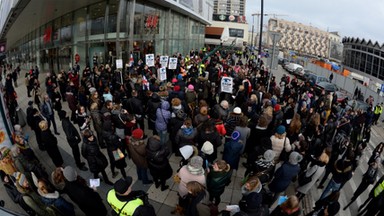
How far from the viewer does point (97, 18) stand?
17219 mm

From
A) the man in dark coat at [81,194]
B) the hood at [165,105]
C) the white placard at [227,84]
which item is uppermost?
the white placard at [227,84]

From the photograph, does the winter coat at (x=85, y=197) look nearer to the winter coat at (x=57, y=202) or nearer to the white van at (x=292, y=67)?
the winter coat at (x=57, y=202)

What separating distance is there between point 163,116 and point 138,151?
5.31 feet

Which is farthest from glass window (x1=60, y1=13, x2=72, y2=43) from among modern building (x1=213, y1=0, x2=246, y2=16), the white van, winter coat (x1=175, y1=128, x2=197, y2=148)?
modern building (x1=213, y1=0, x2=246, y2=16)

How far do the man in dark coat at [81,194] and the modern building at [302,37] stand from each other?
194361 millimetres

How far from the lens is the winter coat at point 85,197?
177 inches

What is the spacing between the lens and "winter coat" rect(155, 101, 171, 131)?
6.96 m

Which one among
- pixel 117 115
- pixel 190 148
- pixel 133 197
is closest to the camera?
pixel 133 197

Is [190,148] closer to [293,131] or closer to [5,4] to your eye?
[293,131]

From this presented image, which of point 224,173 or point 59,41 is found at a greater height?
point 59,41

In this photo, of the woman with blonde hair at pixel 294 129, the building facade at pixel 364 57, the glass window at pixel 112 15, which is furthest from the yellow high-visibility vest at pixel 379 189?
the building facade at pixel 364 57

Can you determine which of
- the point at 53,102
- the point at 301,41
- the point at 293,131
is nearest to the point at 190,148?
the point at 293,131

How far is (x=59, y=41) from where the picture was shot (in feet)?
40.0

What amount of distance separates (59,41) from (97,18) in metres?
5.75
